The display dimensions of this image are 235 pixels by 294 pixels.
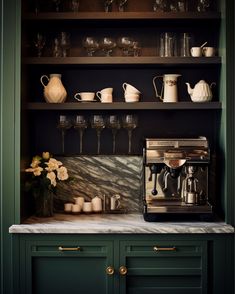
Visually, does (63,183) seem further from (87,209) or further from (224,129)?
(224,129)

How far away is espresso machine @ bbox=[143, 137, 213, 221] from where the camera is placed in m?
3.27

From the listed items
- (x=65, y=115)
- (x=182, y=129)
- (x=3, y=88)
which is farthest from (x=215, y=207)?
(x=3, y=88)

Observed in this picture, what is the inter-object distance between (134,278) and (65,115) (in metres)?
1.20

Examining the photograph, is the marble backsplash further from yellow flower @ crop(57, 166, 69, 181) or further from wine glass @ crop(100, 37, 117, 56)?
wine glass @ crop(100, 37, 117, 56)

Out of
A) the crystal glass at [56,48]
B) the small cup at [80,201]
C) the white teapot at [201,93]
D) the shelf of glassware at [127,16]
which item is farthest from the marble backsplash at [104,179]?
the shelf of glassware at [127,16]

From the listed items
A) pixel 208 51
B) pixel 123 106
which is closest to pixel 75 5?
pixel 123 106

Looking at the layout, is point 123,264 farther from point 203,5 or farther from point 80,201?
point 203,5

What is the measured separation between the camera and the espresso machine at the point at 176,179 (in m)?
3.27

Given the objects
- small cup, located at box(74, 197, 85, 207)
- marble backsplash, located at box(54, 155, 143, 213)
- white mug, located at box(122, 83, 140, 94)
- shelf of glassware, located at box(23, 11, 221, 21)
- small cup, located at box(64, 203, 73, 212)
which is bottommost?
small cup, located at box(64, 203, 73, 212)

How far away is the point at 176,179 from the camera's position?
3.40 meters

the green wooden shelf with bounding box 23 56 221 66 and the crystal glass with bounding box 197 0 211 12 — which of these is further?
the crystal glass with bounding box 197 0 211 12

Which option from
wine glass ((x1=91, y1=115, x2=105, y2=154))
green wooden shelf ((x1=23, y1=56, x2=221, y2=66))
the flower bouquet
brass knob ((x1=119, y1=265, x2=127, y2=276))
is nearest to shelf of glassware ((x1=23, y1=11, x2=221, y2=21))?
green wooden shelf ((x1=23, y1=56, x2=221, y2=66))

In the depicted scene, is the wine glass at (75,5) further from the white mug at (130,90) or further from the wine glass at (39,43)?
the white mug at (130,90)

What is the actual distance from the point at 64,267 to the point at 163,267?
57 centimetres
